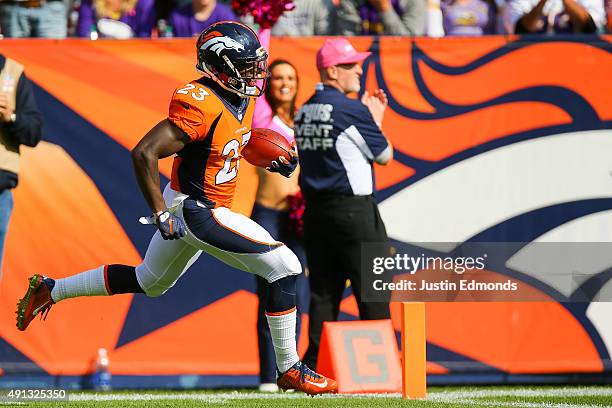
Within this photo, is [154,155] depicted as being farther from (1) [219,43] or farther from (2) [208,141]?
(1) [219,43]

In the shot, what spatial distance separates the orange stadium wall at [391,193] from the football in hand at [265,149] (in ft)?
5.40

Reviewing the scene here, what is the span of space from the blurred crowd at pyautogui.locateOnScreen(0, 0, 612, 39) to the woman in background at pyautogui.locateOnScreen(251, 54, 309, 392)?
0.69 m

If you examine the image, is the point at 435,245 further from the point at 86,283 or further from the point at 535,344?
the point at 86,283

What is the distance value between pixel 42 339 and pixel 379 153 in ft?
8.30

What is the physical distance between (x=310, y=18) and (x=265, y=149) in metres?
2.48

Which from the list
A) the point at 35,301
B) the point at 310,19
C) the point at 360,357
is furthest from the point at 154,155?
the point at 310,19

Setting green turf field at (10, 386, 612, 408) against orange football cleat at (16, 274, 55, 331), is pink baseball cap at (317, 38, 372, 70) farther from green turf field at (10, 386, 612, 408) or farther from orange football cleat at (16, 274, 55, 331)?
orange football cleat at (16, 274, 55, 331)

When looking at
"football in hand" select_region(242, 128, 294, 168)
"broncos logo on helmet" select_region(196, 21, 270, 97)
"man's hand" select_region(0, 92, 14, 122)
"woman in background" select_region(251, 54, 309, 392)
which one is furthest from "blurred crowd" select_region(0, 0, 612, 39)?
"broncos logo on helmet" select_region(196, 21, 270, 97)

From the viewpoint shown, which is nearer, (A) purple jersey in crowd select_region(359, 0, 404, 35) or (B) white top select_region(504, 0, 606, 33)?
(A) purple jersey in crowd select_region(359, 0, 404, 35)

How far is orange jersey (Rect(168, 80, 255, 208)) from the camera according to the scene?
5488 millimetres

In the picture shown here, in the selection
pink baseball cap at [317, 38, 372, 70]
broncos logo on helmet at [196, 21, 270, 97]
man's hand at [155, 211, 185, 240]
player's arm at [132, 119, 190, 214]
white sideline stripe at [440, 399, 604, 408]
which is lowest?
white sideline stripe at [440, 399, 604, 408]

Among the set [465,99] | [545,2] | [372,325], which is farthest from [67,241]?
[545,2]

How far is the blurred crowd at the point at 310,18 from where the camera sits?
8086mm

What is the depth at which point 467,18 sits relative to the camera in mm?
8391
